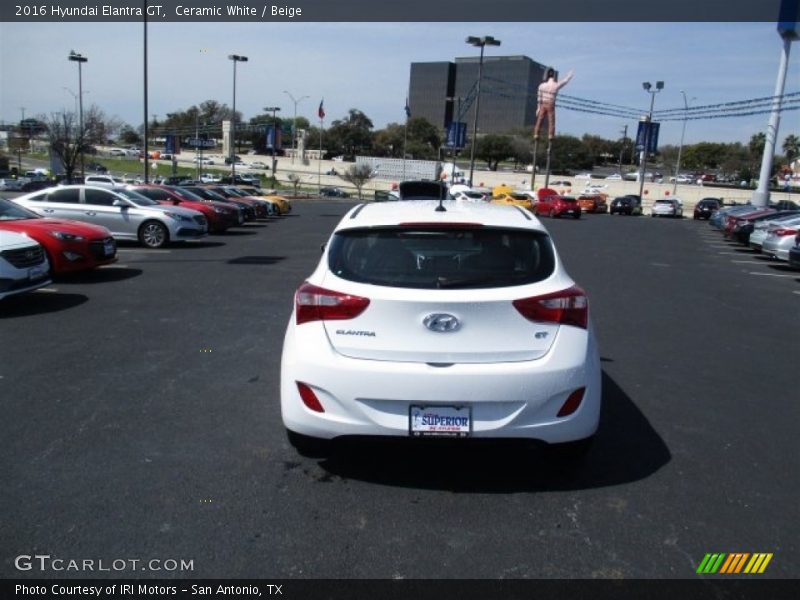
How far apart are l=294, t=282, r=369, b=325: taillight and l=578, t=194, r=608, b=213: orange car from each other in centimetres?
4847

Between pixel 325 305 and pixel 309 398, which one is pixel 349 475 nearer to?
pixel 309 398

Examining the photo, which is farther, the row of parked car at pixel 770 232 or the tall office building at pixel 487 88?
the tall office building at pixel 487 88

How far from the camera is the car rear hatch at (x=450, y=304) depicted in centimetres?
366

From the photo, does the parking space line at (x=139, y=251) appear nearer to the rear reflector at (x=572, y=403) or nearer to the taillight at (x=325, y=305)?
the taillight at (x=325, y=305)

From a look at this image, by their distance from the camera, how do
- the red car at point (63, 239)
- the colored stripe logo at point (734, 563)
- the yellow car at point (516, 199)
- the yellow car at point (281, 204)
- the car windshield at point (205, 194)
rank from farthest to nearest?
the yellow car at point (516, 199)
the yellow car at point (281, 204)
the car windshield at point (205, 194)
the red car at point (63, 239)
the colored stripe logo at point (734, 563)

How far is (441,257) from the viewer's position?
402 cm

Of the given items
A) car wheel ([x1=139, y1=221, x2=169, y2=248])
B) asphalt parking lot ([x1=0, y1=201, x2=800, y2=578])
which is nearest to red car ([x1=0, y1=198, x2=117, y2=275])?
asphalt parking lot ([x1=0, y1=201, x2=800, y2=578])

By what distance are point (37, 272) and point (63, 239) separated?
214 centimetres

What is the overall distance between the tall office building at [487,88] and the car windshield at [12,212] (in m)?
132

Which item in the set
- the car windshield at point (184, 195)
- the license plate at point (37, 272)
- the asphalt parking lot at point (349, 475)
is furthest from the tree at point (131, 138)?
the asphalt parking lot at point (349, 475)

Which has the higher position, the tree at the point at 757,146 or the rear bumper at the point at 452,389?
the tree at the point at 757,146

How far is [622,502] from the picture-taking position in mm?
3871

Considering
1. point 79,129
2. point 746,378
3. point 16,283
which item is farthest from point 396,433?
point 79,129

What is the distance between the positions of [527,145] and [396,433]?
14343 cm
